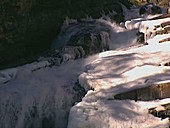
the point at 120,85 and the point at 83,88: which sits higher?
the point at 120,85

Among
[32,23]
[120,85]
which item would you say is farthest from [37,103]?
[32,23]

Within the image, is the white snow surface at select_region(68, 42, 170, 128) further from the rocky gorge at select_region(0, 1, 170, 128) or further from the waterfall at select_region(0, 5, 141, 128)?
the waterfall at select_region(0, 5, 141, 128)

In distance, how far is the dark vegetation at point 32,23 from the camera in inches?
437

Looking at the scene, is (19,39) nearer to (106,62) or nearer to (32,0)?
(32,0)

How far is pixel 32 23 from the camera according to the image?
13.3 meters

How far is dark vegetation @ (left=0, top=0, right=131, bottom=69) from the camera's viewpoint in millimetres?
11109

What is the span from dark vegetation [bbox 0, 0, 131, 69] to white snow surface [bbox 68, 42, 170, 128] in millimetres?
2802

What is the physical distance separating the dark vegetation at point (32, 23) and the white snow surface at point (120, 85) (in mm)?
2802

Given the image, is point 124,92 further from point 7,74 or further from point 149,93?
Answer: point 7,74

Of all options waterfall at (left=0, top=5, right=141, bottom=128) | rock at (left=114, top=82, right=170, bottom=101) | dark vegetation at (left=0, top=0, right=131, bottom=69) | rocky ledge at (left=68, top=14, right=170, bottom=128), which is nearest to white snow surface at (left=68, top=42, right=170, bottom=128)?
rocky ledge at (left=68, top=14, right=170, bottom=128)

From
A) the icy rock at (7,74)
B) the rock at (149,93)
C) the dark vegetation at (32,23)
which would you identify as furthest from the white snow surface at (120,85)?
the dark vegetation at (32,23)

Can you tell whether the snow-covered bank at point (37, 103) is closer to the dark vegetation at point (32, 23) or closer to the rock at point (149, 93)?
the rock at point (149, 93)

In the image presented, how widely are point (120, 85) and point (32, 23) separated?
5881mm

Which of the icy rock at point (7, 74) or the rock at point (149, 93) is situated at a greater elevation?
the icy rock at point (7, 74)
